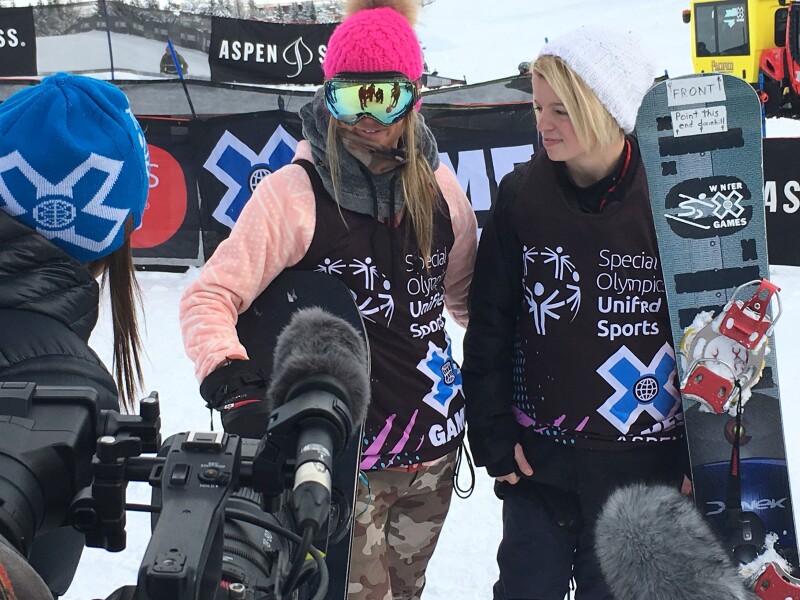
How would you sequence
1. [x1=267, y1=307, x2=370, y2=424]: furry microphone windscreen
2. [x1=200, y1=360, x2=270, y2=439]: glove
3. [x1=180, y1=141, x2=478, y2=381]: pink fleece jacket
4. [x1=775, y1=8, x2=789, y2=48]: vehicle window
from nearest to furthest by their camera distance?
1. [x1=267, y1=307, x2=370, y2=424]: furry microphone windscreen
2. [x1=200, y1=360, x2=270, y2=439]: glove
3. [x1=180, y1=141, x2=478, y2=381]: pink fleece jacket
4. [x1=775, y1=8, x2=789, y2=48]: vehicle window

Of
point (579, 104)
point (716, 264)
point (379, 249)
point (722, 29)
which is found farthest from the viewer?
point (722, 29)

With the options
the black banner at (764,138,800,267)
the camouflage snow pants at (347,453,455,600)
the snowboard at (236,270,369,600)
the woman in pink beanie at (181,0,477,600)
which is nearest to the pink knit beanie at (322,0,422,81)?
the woman in pink beanie at (181,0,477,600)

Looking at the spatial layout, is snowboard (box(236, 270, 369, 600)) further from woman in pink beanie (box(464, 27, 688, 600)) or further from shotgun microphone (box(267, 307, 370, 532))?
shotgun microphone (box(267, 307, 370, 532))

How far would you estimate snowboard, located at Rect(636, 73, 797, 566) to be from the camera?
7.60ft

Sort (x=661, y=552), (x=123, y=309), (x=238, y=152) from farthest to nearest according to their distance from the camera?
(x=238, y=152) → (x=123, y=309) → (x=661, y=552)

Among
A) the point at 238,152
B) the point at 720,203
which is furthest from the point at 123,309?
the point at 238,152

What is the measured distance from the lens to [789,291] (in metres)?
6.88

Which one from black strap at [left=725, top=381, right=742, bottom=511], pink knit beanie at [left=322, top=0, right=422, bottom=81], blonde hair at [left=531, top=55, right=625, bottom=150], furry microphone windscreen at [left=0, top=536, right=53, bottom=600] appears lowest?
black strap at [left=725, top=381, right=742, bottom=511]

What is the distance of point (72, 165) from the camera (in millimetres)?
1384

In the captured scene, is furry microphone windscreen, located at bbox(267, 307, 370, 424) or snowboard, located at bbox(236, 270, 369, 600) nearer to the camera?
furry microphone windscreen, located at bbox(267, 307, 370, 424)

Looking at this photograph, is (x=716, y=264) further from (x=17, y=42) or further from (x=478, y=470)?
(x=17, y=42)

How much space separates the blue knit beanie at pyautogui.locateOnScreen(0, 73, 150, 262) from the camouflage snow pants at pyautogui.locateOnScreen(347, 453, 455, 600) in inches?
42.5

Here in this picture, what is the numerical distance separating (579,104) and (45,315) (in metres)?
1.40

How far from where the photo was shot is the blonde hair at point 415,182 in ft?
7.34
